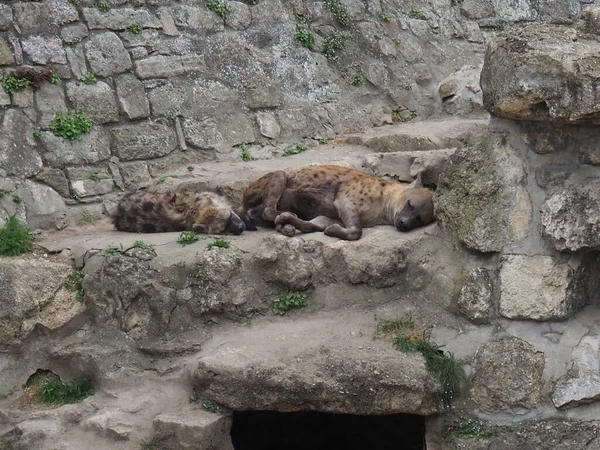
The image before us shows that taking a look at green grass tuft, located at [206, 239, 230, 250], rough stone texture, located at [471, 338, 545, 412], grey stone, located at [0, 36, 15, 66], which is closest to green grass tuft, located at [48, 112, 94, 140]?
grey stone, located at [0, 36, 15, 66]

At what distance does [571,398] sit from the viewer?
5488 mm

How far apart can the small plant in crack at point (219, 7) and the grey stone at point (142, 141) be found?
1358mm

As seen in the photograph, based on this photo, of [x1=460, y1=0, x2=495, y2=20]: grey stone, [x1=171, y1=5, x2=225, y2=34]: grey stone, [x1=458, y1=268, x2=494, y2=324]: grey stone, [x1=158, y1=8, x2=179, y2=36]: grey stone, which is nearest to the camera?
[x1=458, y1=268, x2=494, y2=324]: grey stone

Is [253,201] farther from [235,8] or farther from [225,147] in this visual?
[235,8]

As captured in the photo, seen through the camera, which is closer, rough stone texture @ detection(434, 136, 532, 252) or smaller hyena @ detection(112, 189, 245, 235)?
rough stone texture @ detection(434, 136, 532, 252)

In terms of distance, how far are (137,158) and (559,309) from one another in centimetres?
411

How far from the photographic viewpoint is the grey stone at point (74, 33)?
7.77m

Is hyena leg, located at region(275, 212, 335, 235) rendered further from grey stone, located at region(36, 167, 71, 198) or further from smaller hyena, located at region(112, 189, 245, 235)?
grey stone, located at region(36, 167, 71, 198)

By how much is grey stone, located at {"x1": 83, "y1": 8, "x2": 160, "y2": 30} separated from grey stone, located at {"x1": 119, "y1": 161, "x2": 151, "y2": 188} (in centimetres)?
129

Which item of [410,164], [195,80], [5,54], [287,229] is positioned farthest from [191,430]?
[195,80]

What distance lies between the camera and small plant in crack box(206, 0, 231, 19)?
859cm

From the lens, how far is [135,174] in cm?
792

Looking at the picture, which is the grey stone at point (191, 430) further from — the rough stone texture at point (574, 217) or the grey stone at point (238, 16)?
the grey stone at point (238, 16)

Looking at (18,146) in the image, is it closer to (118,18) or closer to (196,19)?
(118,18)
